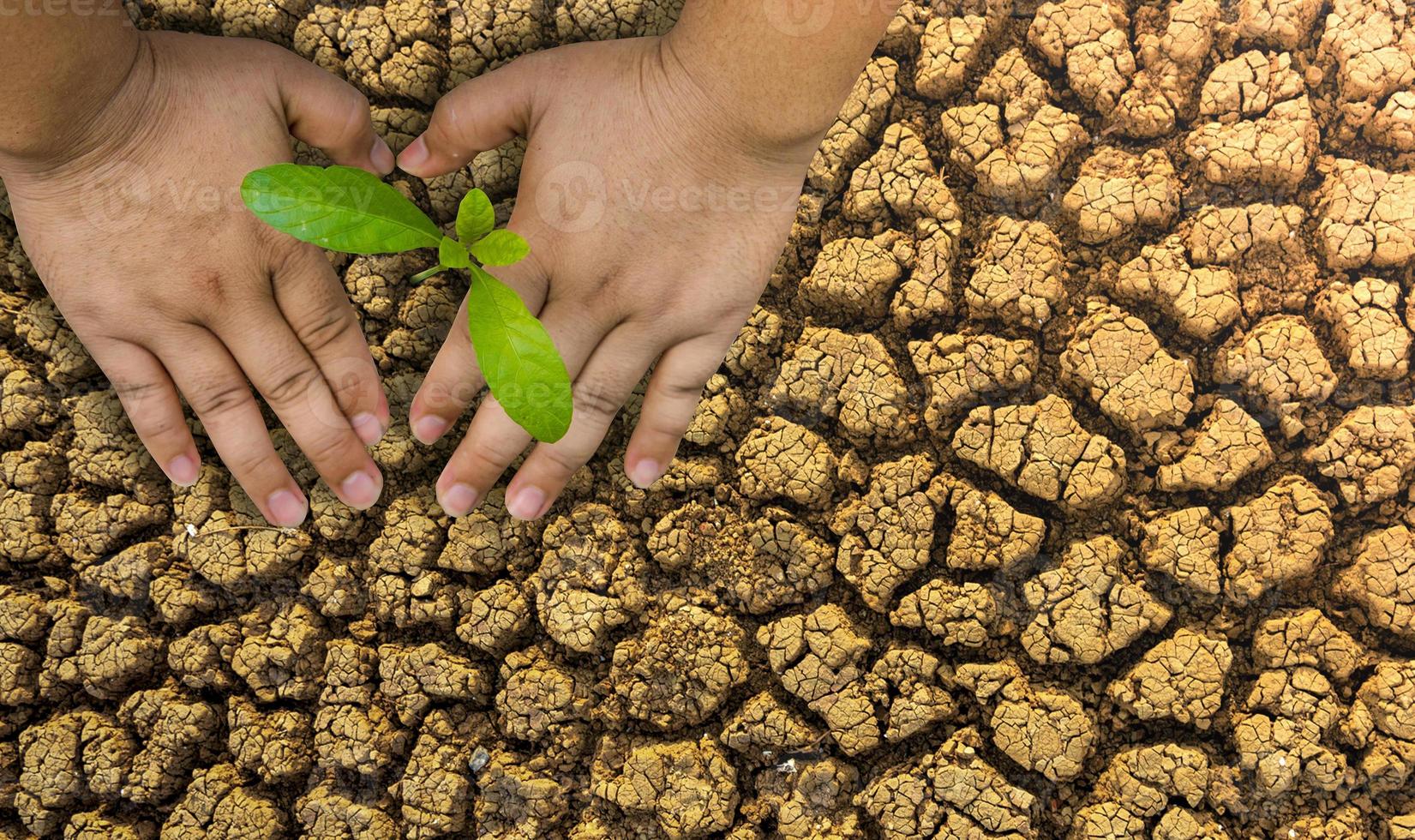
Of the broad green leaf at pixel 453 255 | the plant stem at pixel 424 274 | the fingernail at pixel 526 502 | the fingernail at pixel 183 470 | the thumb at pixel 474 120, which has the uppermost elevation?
the thumb at pixel 474 120

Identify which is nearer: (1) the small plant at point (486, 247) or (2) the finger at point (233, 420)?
(1) the small plant at point (486, 247)

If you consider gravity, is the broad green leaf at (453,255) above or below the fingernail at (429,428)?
above

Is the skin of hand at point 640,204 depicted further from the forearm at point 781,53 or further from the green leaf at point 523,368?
the green leaf at point 523,368

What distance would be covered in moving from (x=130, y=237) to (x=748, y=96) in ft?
4.13

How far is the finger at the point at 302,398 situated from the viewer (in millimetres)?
2119

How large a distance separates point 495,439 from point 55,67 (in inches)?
42.3

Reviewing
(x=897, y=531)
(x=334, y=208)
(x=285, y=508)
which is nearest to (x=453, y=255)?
(x=334, y=208)

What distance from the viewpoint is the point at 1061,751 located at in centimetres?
209

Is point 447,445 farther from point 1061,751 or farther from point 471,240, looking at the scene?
point 1061,751

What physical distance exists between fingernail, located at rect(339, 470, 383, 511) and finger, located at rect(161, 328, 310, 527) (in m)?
0.11

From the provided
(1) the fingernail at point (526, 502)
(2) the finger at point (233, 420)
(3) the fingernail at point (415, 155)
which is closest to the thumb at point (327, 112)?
(3) the fingernail at point (415, 155)

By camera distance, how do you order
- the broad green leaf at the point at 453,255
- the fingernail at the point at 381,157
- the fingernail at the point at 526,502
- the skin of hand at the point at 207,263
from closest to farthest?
1. the broad green leaf at the point at 453,255
2. the skin of hand at the point at 207,263
3. the fingernail at the point at 526,502
4. the fingernail at the point at 381,157

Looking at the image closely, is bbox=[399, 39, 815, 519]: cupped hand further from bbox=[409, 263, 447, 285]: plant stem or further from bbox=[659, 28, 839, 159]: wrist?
bbox=[409, 263, 447, 285]: plant stem

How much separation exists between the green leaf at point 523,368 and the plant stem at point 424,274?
12.3 inches
